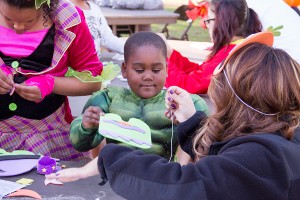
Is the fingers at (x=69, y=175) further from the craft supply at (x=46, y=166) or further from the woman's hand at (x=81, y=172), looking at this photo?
the craft supply at (x=46, y=166)

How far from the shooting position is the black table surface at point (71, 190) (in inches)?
66.6

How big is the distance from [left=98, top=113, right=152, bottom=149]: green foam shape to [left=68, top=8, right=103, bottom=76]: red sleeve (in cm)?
52

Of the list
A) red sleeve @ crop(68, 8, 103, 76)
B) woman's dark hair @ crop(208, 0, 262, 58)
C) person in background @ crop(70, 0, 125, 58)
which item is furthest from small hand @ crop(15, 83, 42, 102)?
woman's dark hair @ crop(208, 0, 262, 58)

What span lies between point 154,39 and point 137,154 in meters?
0.92

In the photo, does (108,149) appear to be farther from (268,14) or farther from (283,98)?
(268,14)

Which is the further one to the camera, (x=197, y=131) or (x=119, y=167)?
(x=197, y=131)

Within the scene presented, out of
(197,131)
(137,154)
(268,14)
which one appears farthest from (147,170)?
(268,14)

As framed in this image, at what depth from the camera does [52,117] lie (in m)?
2.18

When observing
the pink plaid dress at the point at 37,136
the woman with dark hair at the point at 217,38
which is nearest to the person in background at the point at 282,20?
the woman with dark hair at the point at 217,38

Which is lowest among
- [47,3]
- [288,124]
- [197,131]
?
[197,131]

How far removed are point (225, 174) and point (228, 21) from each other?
2.41 m

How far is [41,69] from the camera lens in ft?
6.86

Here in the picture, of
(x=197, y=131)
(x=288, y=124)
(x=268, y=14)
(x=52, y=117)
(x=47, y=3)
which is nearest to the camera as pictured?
(x=288, y=124)

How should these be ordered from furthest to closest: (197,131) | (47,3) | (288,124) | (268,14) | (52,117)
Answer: (268,14) → (52,117) → (47,3) → (197,131) → (288,124)
